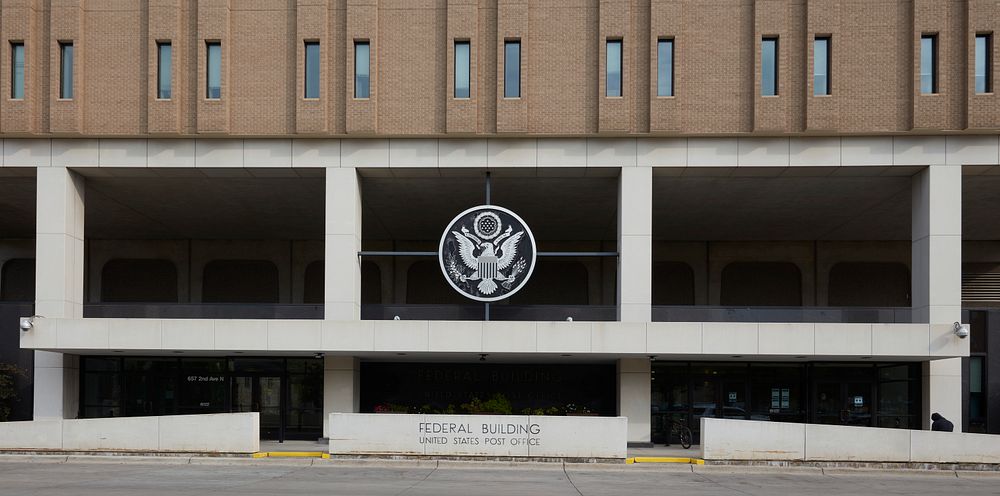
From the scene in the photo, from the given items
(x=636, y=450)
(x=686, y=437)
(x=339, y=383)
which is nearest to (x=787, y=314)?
(x=686, y=437)

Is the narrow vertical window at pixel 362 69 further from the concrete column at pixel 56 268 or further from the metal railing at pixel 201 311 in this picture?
the concrete column at pixel 56 268

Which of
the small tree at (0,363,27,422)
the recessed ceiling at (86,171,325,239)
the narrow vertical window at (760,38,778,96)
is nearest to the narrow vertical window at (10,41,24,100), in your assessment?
the recessed ceiling at (86,171,325,239)

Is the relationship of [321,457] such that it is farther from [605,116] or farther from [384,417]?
[605,116]

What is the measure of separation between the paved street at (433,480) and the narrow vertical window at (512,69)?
35.3ft

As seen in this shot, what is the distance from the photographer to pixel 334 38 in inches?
1059

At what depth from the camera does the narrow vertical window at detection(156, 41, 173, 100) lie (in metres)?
27.0

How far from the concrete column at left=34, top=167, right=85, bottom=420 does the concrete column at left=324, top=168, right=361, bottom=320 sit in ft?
25.4

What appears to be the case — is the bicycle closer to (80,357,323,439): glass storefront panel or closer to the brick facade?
the brick facade

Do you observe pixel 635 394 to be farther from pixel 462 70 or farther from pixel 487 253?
pixel 462 70

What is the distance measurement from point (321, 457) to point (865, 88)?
58.9ft

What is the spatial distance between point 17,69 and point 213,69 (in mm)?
5868

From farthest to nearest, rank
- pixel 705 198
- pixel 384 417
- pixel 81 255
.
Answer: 1. pixel 705 198
2. pixel 81 255
3. pixel 384 417

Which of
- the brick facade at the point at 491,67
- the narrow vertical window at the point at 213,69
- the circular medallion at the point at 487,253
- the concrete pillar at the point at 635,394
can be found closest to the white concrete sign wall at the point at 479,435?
the concrete pillar at the point at 635,394

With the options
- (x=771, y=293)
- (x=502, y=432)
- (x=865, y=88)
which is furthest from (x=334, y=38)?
(x=771, y=293)
